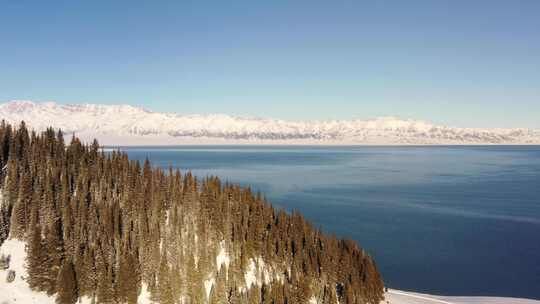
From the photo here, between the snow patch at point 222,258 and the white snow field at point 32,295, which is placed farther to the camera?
the snow patch at point 222,258

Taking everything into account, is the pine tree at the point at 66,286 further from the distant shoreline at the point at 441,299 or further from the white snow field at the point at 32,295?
the distant shoreline at the point at 441,299

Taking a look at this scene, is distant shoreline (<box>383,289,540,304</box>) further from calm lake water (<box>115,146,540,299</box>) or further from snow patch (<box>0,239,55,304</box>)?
snow patch (<box>0,239,55,304</box>)

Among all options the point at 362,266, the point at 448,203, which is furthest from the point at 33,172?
the point at 448,203

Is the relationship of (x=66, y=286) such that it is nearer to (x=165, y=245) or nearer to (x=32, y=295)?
(x=32, y=295)

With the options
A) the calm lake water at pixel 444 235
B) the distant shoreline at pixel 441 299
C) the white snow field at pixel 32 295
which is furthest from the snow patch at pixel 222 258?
the calm lake water at pixel 444 235

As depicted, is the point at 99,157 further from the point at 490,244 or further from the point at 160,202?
the point at 490,244

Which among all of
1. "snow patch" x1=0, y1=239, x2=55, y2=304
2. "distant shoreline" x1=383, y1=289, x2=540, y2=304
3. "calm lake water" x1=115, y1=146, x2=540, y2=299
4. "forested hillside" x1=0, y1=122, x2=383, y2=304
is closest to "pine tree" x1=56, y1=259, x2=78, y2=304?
"forested hillside" x1=0, y1=122, x2=383, y2=304

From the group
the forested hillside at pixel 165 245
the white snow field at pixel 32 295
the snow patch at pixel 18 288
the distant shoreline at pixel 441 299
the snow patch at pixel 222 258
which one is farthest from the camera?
the snow patch at pixel 222 258
